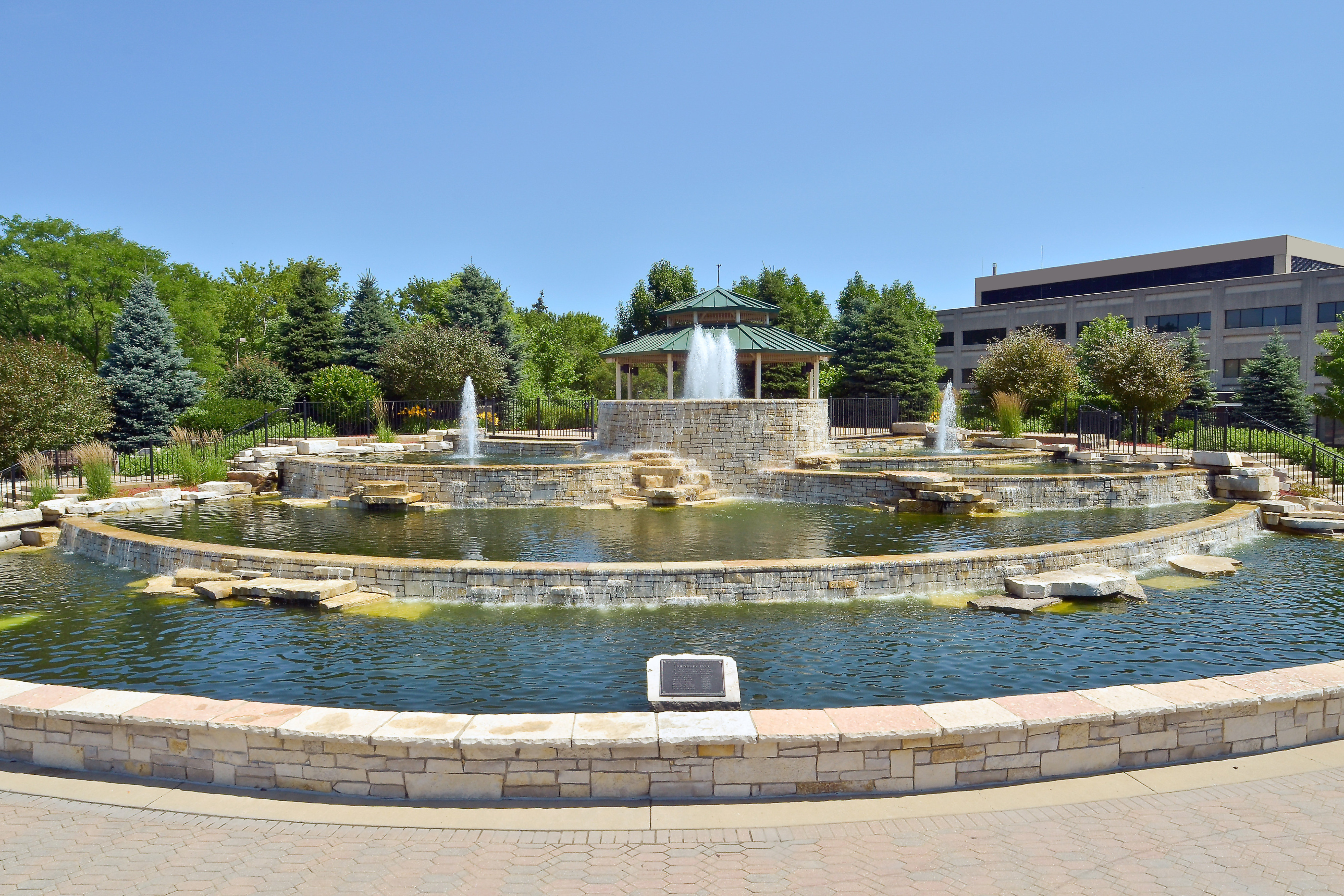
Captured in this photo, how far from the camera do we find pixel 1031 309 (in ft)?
185

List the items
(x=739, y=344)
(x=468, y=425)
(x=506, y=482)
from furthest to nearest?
(x=739, y=344), (x=468, y=425), (x=506, y=482)

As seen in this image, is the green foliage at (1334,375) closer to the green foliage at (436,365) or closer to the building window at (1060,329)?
the building window at (1060,329)

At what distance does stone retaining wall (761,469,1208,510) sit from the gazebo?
8.99 meters

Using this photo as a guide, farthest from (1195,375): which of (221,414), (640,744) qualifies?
(221,414)

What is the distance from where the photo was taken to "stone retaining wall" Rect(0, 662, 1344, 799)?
461cm

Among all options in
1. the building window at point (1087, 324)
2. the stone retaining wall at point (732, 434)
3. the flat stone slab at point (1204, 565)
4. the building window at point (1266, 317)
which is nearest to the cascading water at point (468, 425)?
the stone retaining wall at point (732, 434)

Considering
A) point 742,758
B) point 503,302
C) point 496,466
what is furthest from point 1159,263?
point 742,758

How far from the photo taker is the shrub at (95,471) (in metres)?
16.4

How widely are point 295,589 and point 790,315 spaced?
4352 cm

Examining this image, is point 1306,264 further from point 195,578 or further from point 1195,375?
point 195,578

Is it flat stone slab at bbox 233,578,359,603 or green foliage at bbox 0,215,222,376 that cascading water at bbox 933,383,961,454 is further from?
green foliage at bbox 0,215,222,376

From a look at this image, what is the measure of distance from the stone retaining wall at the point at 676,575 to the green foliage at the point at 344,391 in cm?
1841

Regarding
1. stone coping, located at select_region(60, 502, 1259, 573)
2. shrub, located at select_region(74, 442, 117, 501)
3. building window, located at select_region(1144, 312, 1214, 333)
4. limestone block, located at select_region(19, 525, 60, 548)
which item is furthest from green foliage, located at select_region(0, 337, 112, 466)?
building window, located at select_region(1144, 312, 1214, 333)

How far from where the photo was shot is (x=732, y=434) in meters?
20.1
